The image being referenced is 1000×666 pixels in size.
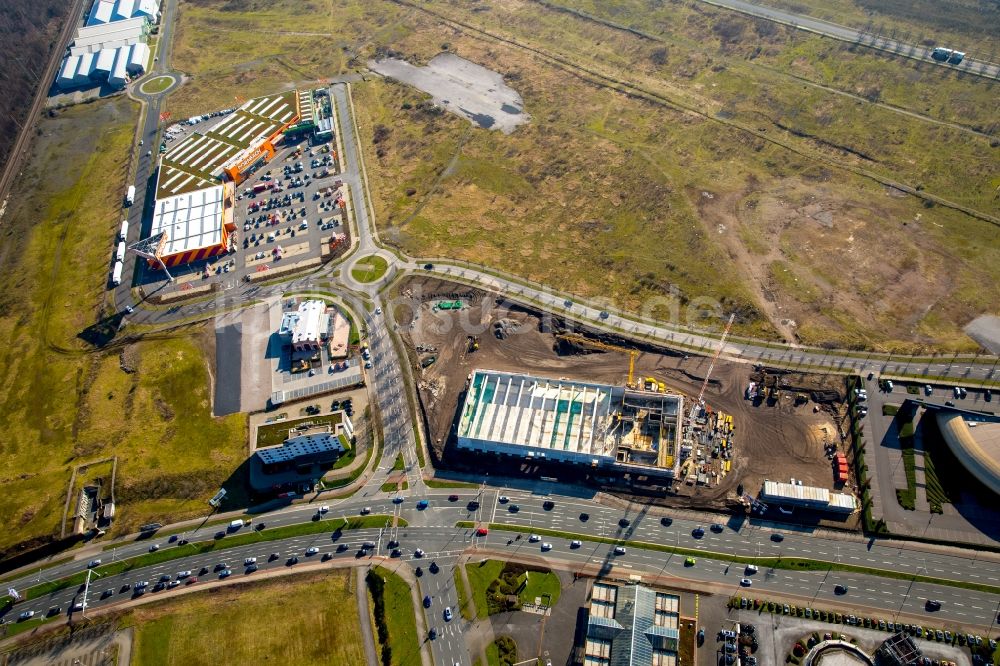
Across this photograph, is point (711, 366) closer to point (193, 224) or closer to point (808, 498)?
point (808, 498)

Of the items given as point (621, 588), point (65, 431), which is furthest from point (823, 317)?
point (65, 431)

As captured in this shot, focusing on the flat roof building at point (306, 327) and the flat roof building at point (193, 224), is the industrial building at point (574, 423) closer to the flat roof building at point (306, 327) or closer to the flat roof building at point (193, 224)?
the flat roof building at point (306, 327)

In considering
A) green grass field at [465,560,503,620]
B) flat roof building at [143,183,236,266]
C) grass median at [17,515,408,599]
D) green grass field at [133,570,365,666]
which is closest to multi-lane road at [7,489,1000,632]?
grass median at [17,515,408,599]

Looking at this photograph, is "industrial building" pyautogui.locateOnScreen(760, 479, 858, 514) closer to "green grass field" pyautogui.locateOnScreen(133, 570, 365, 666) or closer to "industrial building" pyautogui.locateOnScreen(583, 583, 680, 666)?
"industrial building" pyautogui.locateOnScreen(583, 583, 680, 666)

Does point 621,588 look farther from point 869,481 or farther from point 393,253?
point 393,253

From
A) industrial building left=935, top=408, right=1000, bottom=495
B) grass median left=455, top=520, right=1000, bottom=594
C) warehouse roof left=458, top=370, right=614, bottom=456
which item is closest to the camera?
grass median left=455, top=520, right=1000, bottom=594

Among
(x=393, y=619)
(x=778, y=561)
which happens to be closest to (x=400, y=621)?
(x=393, y=619)

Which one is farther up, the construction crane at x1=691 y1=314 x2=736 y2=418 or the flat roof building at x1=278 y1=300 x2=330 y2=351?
the flat roof building at x1=278 y1=300 x2=330 y2=351
